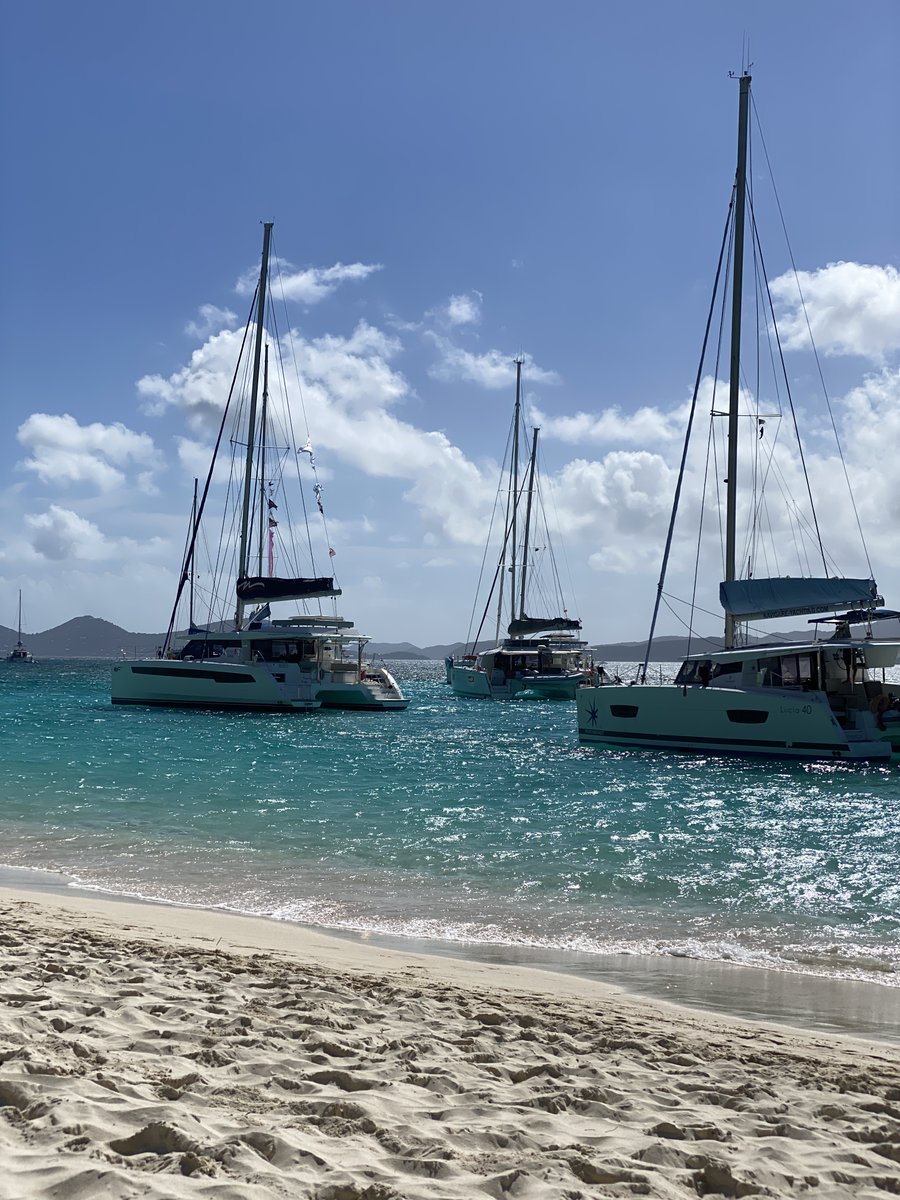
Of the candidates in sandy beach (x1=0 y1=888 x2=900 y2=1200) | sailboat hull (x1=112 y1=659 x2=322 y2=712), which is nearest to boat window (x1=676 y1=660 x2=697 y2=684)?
sandy beach (x1=0 y1=888 x2=900 y2=1200)

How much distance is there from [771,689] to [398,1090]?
22.2 metres

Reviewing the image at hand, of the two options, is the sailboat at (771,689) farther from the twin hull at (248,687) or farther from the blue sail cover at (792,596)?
the twin hull at (248,687)

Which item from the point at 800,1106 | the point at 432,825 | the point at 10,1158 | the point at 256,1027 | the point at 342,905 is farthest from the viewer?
the point at 432,825

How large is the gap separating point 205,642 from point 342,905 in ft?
114

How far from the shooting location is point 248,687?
4259 centimetres

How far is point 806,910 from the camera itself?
10828mm

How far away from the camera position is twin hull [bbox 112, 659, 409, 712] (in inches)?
1677

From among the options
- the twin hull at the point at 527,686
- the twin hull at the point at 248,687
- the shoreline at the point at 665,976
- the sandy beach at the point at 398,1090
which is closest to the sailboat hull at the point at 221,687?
the twin hull at the point at 248,687

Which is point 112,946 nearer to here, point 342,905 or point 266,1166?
point 342,905

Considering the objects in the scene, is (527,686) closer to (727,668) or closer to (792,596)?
(727,668)

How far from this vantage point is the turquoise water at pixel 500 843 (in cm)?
1009

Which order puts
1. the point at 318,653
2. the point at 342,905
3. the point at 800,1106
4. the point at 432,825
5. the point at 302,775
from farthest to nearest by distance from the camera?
the point at 318,653 < the point at 302,775 < the point at 432,825 < the point at 342,905 < the point at 800,1106

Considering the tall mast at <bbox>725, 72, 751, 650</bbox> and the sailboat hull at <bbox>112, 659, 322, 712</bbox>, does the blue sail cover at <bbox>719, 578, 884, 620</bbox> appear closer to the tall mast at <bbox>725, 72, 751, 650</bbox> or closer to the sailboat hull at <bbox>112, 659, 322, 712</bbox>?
the tall mast at <bbox>725, 72, 751, 650</bbox>

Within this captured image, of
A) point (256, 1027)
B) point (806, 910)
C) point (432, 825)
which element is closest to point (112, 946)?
point (256, 1027)
